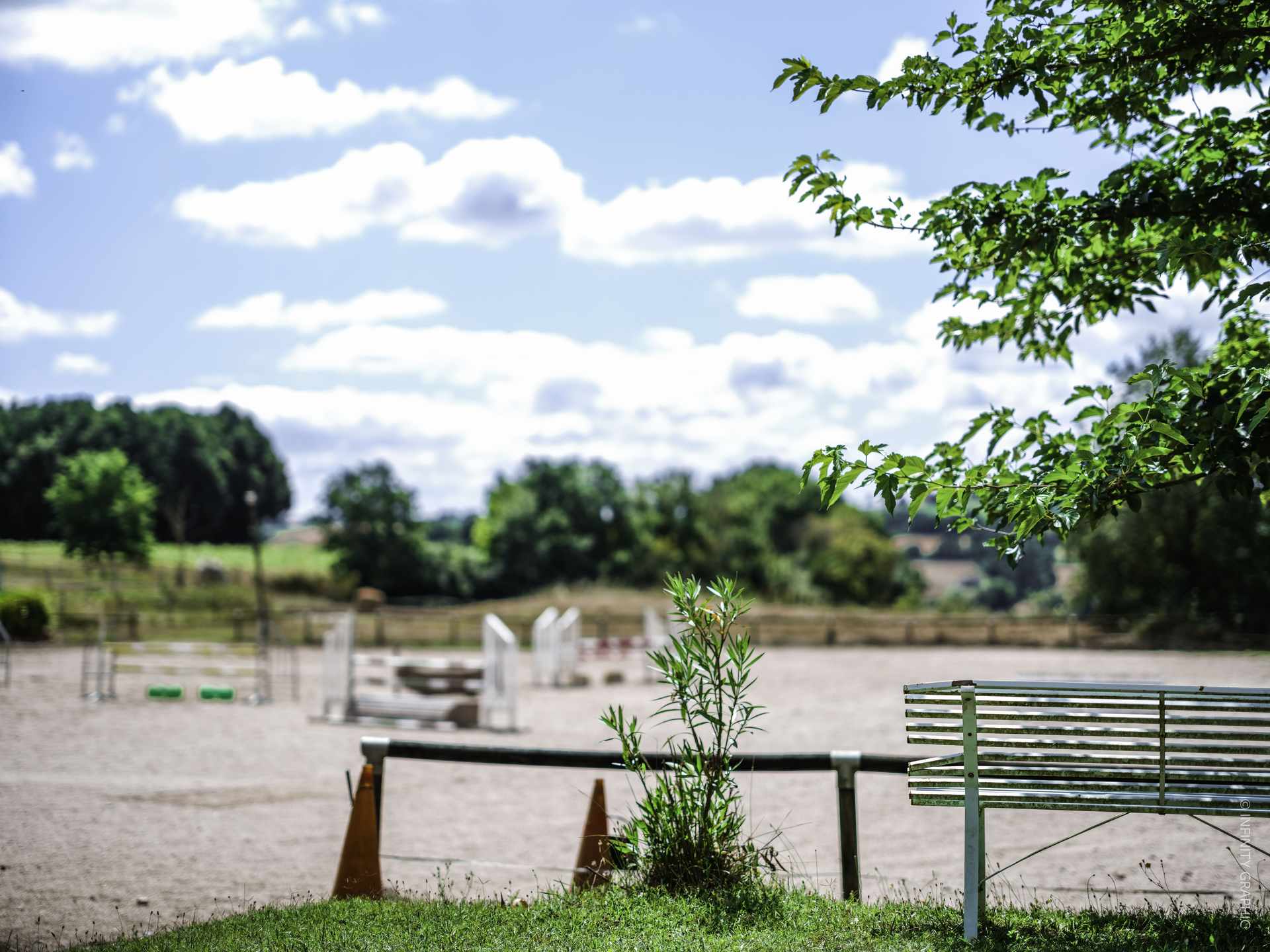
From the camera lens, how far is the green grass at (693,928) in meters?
4.59

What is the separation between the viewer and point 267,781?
40.9 feet

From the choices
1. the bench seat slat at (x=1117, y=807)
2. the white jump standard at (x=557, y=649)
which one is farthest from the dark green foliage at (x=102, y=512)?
the bench seat slat at (x=1117, y=807)

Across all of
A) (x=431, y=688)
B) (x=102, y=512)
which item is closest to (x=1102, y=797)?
(x=431, y=688)

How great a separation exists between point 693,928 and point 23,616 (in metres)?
34.7

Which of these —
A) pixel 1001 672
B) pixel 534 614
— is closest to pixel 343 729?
pixel 1001 672

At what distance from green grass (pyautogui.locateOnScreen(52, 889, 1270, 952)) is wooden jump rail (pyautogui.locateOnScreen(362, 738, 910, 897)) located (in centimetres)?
51

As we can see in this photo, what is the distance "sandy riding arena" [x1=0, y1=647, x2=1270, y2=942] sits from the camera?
7.19 metres

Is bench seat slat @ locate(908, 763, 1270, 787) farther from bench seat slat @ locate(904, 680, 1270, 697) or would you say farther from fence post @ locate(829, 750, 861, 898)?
fence post @ locate(829, 750, 861, 898)

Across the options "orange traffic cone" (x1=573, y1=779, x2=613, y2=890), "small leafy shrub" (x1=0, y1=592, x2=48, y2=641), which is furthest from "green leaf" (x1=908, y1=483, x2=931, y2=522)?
"small leafy shrub" (x1=0, y1=592, x2=48, y2=641)

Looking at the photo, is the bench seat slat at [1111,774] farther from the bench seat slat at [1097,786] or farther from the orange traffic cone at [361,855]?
the orange traffic cone at [361,855]

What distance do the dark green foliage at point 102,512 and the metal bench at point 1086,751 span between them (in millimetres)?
68259

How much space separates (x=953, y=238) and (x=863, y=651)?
33.5m

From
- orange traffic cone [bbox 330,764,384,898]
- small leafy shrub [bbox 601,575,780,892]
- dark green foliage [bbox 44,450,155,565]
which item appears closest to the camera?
small leafy shrub [bbox 601,575,780,892]

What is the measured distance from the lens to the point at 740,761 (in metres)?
5.96
